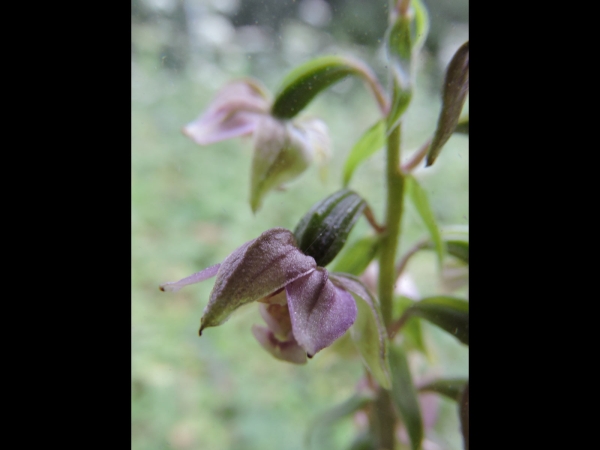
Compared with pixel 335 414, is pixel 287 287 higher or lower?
higher

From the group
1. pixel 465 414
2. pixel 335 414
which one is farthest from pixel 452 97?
pixel 335 414

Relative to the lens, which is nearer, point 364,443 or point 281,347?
point 281,347

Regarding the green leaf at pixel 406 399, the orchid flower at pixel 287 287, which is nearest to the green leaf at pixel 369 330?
the orchid flower at pixel 287 287

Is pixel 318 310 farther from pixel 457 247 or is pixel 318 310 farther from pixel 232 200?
pixel 232 200

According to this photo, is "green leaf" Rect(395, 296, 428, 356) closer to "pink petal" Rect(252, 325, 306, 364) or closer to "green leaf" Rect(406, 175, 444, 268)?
"green leaf" Rect(406, 175, 444, 268)
